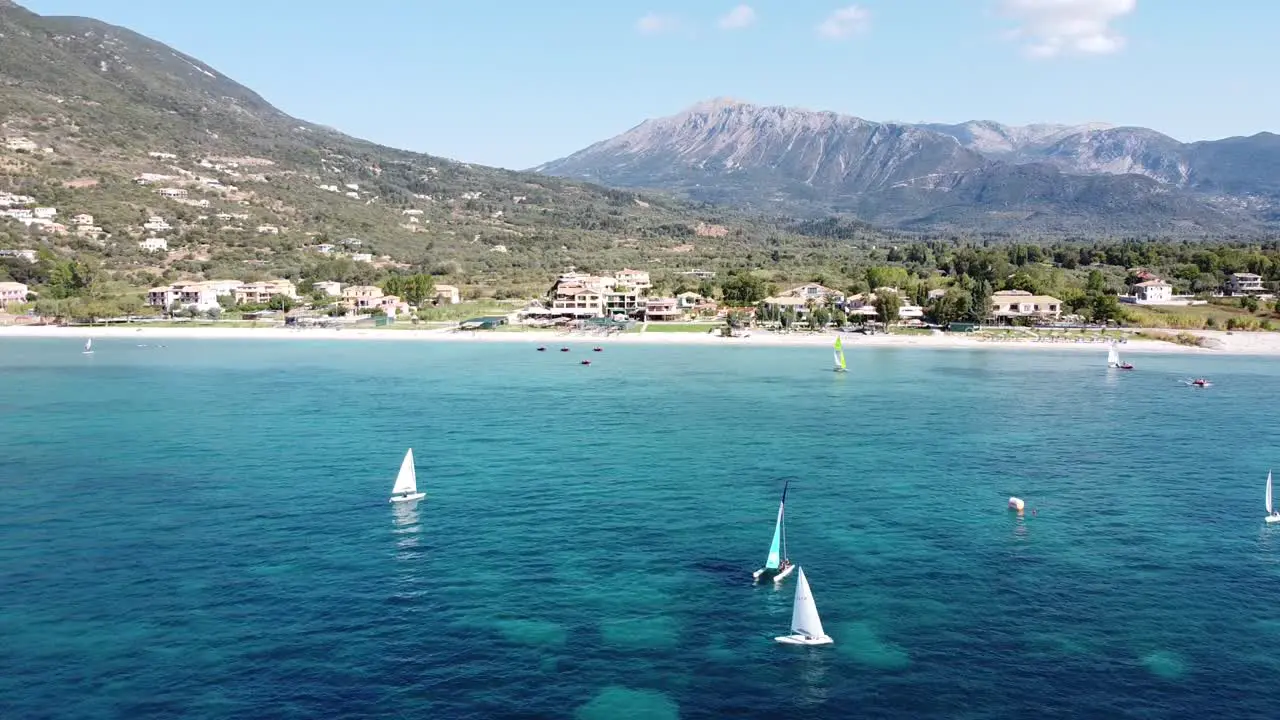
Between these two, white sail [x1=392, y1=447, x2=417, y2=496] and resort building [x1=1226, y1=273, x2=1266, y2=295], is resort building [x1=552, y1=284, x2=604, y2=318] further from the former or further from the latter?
resort building [x1=1226, y1=273, x2=1266, y2=295]

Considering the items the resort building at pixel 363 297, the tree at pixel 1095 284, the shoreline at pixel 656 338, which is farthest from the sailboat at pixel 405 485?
the tree at pixel 1095 284

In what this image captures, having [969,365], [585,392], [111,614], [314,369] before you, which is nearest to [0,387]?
[314,369]

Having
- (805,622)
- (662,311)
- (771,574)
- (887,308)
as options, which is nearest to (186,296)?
(662,311)

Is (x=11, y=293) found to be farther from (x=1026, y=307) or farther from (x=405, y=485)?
(x=1026, y=307)

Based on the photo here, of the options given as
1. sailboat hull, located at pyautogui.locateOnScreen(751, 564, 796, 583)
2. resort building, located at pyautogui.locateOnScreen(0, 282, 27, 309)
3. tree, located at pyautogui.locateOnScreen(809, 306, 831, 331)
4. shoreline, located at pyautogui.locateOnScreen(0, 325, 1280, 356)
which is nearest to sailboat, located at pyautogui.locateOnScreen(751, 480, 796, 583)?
sailboat hull, located at pyautogui.locateOnScreen(751, 564, 796, 583)

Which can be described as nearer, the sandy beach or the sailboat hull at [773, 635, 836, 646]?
the sailboat hull at [773, 635, 836, 646]
